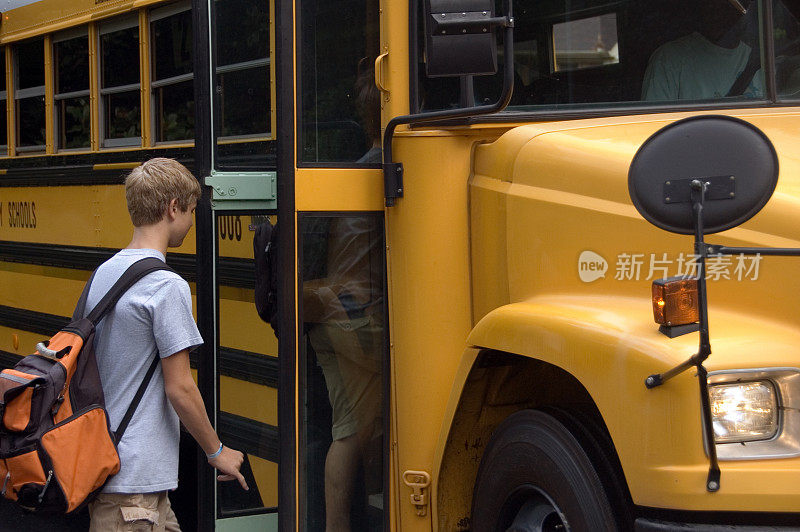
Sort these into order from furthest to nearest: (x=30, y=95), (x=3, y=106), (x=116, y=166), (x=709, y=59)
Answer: (x=3, y=106)
(x=30, y=95)
(x=116, y=166)
(x=709, y=59)

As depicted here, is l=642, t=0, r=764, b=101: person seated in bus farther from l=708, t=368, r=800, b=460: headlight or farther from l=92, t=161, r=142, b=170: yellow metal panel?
l=92, t=161, r=142, b=170: yellow metal panel

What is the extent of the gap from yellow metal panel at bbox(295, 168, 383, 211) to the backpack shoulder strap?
1.64ft

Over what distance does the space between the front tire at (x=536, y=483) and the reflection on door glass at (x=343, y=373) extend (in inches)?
17.7

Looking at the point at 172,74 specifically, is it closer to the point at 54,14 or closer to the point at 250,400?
the point at 54,14

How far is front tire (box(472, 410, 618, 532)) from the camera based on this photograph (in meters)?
2.16

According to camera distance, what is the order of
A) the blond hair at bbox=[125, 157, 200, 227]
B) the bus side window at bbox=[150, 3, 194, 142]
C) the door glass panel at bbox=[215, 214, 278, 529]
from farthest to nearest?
1. the bus side window at bbox=[150, 3, 194, 142]
2. the door glass panel at bbox=[215, 214, 278, 529]
3. the blond hair at bbox=[125, 157, 200, 227]

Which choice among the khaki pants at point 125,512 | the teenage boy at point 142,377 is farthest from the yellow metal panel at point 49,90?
the khaki pants at point 125,512

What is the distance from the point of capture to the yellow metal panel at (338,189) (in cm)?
283

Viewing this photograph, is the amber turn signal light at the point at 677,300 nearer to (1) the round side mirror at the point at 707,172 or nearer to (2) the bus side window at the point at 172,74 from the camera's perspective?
(1) the round side mirror at the point at 707,172

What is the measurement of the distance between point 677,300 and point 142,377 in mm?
1236

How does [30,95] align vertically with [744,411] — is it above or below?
above

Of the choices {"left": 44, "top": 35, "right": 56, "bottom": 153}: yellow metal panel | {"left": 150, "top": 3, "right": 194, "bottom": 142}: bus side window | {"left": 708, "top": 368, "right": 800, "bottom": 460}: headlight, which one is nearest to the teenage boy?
{"left": 708, "top": 368, "right": 800, "bottom": 460}: headlight

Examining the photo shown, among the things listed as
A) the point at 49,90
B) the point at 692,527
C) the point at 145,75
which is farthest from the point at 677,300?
the point at 49,90

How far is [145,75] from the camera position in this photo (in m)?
4.23
